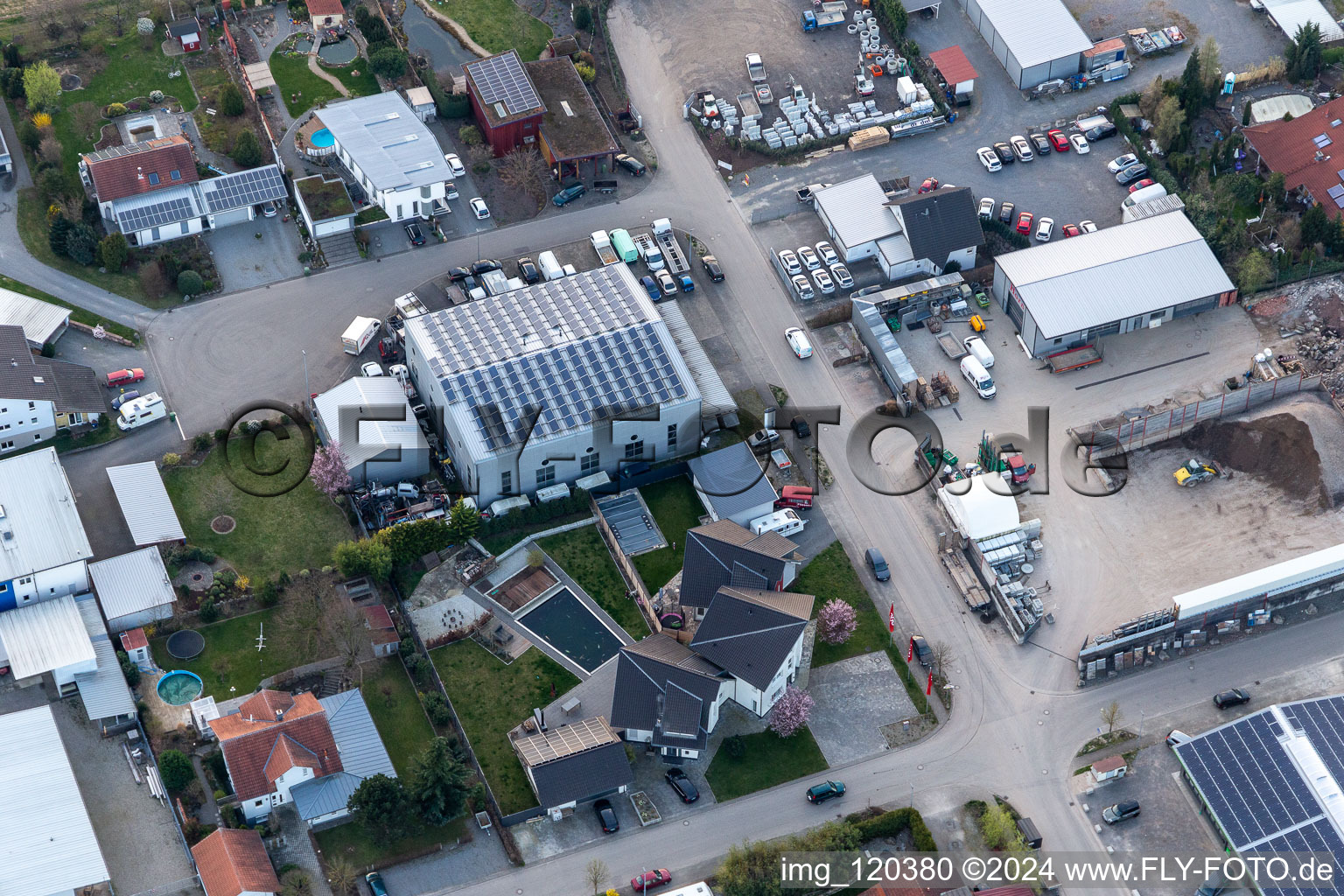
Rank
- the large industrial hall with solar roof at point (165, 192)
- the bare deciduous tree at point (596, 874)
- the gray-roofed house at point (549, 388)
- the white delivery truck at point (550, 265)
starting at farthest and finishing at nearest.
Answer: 1. the large industrial hall with solar roof at point (165, 192)
2. the white delivery truck at point (550, 265)
3. the gray-roofed house at point (549, 388)
4. the bare deciduous tree at point (596, 874)

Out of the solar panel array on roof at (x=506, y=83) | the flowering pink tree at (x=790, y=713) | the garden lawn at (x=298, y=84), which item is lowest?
the flowering pink tree at (x=790, y=713)

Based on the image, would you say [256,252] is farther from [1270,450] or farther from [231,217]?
[1270,450]

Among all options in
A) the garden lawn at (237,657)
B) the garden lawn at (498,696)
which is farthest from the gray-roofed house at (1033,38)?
the garden lawn at (237,657)

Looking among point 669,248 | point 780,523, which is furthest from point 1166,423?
point 669,248

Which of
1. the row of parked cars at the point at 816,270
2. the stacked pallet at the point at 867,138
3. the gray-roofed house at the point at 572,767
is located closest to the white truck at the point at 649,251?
the row of parked cars at the point at 816,270

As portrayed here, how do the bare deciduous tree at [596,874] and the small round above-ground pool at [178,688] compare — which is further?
the small round above-ground pool at [178,688]

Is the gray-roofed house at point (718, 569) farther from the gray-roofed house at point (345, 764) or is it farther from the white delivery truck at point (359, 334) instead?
the white delivery truck at point (359, 334)

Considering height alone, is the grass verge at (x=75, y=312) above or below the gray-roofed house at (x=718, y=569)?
above

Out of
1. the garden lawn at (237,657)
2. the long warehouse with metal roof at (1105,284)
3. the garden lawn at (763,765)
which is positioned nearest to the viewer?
the garden lawn at (763,765)
